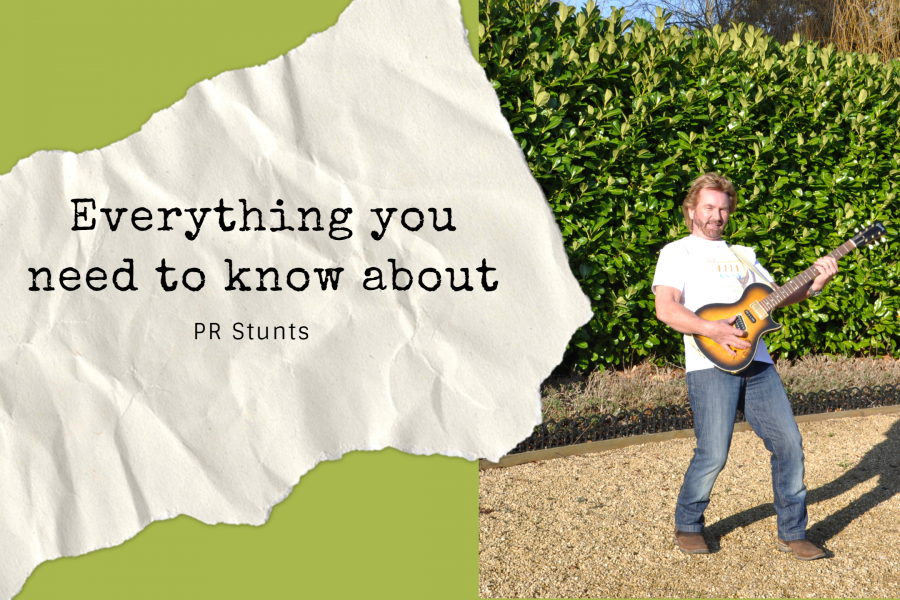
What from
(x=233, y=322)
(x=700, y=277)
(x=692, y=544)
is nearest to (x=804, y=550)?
(x=692, y=544)

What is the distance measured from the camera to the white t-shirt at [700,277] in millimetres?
3059

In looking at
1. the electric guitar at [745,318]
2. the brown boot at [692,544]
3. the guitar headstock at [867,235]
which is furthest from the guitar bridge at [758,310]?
the brown boot at [692,544]

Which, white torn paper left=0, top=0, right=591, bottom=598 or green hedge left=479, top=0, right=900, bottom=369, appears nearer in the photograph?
white torn paper left=0, top=0, right=591, bottom=598

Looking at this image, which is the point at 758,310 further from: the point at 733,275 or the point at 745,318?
the point at 733,275

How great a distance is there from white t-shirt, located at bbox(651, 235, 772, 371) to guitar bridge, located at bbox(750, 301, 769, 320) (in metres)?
0.07

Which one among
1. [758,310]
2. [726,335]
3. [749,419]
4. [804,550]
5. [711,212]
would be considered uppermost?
[711,212]

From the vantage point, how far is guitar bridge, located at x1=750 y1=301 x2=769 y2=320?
3045mm

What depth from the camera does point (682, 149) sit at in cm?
555

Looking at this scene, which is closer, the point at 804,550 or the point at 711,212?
the point at 711,212

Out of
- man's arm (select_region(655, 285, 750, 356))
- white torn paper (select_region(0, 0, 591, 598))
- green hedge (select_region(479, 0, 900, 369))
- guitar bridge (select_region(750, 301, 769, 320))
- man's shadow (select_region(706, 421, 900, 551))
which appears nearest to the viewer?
white torn paper (select_region(0, 0, 591, 598))

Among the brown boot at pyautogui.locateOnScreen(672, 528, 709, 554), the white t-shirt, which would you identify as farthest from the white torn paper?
the brown boot at pyautogui.locateOnScreen(672, 528, 709, 554)

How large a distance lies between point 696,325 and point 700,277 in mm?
249

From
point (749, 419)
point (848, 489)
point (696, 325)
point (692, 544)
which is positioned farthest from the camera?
point (848, 489)

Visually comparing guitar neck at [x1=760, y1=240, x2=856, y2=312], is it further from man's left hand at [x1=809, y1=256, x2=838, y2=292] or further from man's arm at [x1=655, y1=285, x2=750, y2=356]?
man's arm at [x1=655, y1=285, x2=750, y2=356]
